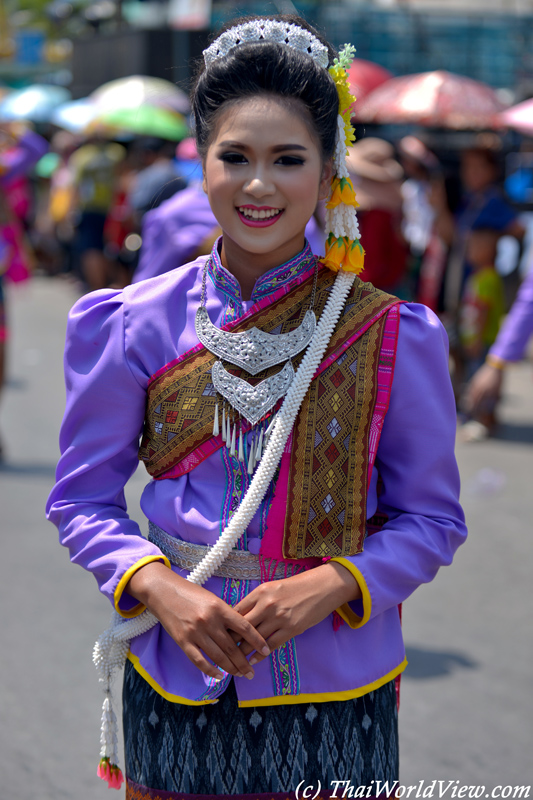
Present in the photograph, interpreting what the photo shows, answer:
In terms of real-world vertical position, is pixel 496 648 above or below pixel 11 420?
above

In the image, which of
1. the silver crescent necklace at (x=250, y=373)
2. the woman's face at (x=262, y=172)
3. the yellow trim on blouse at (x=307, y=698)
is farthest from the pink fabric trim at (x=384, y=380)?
the yellow trim on blouse at (x=307, y=698)

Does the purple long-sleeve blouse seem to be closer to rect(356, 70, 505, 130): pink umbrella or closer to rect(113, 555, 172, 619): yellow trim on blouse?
rect(113, 555, 172, 619): yellow trim on blouse

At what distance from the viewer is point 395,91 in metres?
8.84

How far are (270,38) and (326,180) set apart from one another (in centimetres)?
25

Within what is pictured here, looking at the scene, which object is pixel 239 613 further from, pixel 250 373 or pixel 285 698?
pixel 250 373

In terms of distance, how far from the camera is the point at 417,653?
387 centimetres

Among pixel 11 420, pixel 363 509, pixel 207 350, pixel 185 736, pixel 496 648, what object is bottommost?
pixel 11 420

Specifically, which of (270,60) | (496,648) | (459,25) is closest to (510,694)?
(496,648)

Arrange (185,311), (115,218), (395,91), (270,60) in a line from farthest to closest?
(115,218) < (395,91) < (185,311) < (270,60)

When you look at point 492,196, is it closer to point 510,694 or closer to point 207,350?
point 510,694

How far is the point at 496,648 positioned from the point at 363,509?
2.43m

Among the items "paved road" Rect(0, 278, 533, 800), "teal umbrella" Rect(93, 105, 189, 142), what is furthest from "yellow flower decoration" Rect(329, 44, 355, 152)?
"teal umbrella" Rect(93, 105, 189, 142)

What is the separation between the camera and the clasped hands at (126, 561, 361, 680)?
1.58 meters

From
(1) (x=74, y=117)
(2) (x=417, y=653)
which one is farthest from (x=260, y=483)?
(1) (x=74, y=117)
